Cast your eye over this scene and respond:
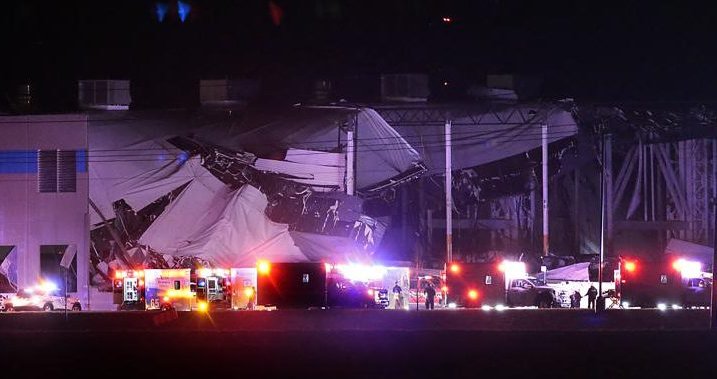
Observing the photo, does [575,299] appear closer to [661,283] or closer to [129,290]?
[661,283]

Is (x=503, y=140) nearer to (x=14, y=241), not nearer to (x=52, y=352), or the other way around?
(x=14, y=241)

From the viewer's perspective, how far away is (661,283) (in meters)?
48.2

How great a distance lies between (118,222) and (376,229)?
542 inches

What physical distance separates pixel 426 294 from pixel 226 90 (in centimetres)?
1873

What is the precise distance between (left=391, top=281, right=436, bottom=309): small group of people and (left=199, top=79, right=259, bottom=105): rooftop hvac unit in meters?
16.0

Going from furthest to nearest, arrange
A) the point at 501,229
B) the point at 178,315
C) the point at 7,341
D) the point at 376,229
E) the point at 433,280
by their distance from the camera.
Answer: the point at 501,229 → the point at 376,229 → the point at 433,280 → the point at 178,315 → the point at 7,341

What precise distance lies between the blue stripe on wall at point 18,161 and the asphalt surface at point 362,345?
72.3 ft

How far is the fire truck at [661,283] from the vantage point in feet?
156

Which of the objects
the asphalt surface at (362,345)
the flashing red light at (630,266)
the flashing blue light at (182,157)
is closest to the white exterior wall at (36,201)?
the flashing blue light at (182,157)

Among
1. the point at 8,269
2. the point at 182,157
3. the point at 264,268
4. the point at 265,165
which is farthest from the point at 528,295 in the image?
the point at 8,269

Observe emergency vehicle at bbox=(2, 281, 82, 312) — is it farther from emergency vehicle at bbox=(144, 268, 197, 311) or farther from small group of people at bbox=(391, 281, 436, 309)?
small group of people at bbox=(391, 281, 436, 309)

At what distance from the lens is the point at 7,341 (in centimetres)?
2947

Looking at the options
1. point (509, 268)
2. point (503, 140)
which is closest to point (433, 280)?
point (509, 268)

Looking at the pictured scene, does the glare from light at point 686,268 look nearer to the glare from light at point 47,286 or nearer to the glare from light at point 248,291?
the glare from light at point 248,291
